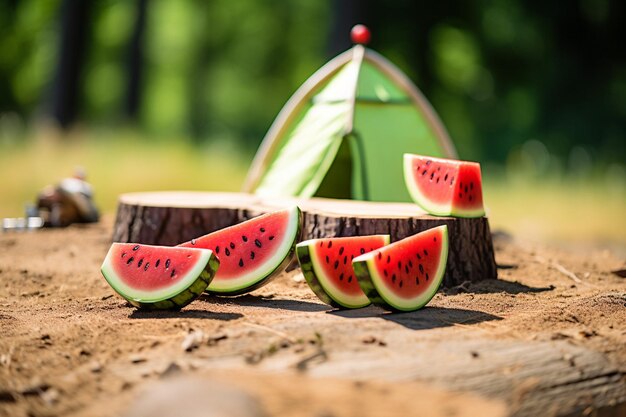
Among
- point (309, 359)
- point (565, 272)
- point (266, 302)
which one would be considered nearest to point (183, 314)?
point (266, 302)

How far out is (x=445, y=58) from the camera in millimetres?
21203

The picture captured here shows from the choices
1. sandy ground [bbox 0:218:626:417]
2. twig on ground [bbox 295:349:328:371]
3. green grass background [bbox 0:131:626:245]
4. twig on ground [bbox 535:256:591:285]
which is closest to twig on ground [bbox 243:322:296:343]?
sandy ground [bbox 0:218:626:417]

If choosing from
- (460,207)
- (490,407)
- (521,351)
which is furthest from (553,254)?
(490,407)

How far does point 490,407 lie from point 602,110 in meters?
16.5

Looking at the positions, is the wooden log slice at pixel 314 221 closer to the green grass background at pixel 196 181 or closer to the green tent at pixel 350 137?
the green tent at pixel 350 137

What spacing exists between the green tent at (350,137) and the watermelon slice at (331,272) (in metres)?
2.28

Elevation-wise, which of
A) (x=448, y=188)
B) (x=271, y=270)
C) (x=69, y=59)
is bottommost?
(x=271, y=270)

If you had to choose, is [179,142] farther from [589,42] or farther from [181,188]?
[589,42]

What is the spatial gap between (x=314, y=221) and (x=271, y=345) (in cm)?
194

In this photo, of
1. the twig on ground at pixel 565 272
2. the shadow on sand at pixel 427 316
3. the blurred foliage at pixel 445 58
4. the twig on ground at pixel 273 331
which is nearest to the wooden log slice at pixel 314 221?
the twig on ground at pixel 565 272

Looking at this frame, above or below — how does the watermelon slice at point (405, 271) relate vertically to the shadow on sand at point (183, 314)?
above

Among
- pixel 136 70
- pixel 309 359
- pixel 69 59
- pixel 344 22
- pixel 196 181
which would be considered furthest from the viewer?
pixel 136 70

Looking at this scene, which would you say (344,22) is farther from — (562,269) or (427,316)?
(427,316)

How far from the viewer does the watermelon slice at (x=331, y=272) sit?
153 inches
